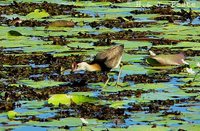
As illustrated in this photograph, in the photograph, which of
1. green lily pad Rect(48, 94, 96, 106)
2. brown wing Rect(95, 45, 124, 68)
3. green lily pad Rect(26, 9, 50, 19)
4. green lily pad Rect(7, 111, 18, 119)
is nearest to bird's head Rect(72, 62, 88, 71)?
brown wing Rect(95, 45, 124, 68)

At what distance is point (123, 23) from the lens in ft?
35.5

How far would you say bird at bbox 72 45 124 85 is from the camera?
7250 mm

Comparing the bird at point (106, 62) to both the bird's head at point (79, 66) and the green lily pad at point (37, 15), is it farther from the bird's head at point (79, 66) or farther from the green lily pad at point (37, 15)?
the green lily pad at point (37, 15)

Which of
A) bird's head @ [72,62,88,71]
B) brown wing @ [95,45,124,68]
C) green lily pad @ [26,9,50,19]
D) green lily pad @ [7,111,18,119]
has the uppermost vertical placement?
brown wing @ [95,45,124,68]

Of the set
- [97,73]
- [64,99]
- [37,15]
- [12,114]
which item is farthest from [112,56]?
[37,15]

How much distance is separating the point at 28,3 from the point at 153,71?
5.44m

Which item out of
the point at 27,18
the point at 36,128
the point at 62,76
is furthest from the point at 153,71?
the point at 27,18

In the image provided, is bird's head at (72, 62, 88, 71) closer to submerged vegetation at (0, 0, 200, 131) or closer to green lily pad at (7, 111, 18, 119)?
submerged vegetation at (0, 0, 200, 131)

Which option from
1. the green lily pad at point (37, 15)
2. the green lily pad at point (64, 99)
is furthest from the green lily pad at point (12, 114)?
the green lily pad at point (37, 15)

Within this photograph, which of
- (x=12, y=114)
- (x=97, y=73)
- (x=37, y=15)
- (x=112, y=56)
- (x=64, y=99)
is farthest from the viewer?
(x=37, y=15)

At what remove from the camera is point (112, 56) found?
7277 millimetres

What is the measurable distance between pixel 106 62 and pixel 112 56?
0.24 ft

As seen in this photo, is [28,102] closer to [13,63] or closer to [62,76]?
[62,76]

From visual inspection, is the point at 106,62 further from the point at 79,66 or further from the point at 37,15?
the point at 37,15
